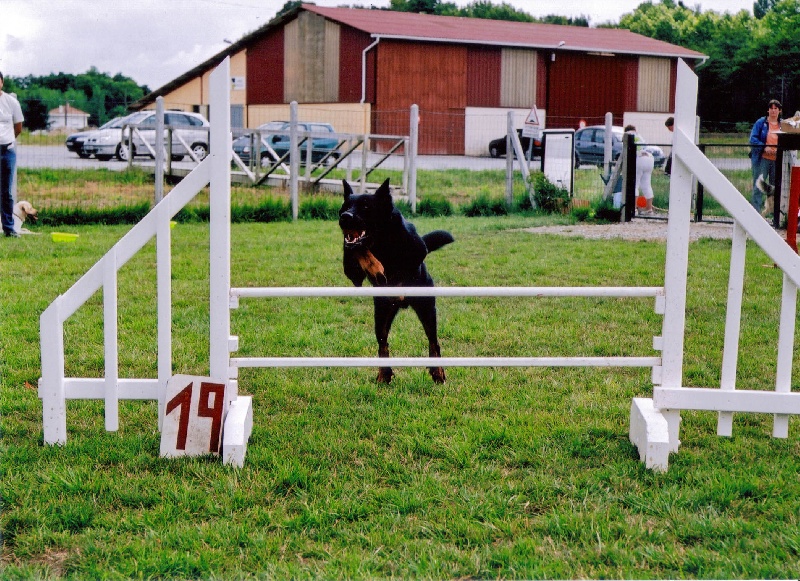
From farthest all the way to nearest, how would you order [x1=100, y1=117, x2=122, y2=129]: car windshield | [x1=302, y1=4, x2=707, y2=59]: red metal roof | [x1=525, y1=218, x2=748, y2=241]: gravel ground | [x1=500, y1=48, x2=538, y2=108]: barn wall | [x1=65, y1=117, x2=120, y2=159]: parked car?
1. [x1=500, y1=48, x2=538, y2=108]: barn wall
2. [x1=302, y1=4, x2=707, y2=59]: red metal roof
3. [x1=100, y1=117, x2=122, y2=129]: car windshield
4. [x1=65, y1=117, x2=120, y2=159]: parked car
5. [x1=525, y1=218, x2=748, y2=241]: gravel ground

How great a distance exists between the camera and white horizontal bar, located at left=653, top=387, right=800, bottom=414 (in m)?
3.76

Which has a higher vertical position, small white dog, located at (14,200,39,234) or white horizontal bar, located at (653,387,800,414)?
small white dog, located at (14,200,39,234)

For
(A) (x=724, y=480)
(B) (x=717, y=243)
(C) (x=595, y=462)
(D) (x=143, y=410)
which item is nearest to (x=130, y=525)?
(D) (x=143, y=410)

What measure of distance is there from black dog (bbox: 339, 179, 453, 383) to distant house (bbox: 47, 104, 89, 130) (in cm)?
1429

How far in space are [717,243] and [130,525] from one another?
9.59 meters

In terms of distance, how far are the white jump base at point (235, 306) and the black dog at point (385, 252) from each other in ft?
2.44

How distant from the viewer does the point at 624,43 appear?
37.8 m

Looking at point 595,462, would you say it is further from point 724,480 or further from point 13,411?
point 13,411

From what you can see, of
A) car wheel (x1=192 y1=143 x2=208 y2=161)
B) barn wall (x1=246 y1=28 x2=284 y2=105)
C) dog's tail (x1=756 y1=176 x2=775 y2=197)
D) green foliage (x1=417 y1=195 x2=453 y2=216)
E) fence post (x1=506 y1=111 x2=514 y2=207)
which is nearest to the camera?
dog's tail (x1=756 y1=176 x2=775 y2=197)

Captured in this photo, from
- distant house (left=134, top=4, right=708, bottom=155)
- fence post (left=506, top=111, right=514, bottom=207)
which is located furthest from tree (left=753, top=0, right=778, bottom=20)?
fence post (left=506, top=111, right=514, bottom=207)

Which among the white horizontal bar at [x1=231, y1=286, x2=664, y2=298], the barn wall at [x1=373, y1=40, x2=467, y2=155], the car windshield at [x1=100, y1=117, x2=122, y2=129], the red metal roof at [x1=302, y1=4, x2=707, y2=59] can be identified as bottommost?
the white horizontal bar at [x1=231, y1=286, x2=664, y2=298]

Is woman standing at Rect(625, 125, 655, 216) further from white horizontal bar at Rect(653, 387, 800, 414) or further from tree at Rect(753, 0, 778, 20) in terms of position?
tree at Rect(753, 0, 778, 20)

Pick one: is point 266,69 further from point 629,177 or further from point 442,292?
point 442,292

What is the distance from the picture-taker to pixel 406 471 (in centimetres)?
356
